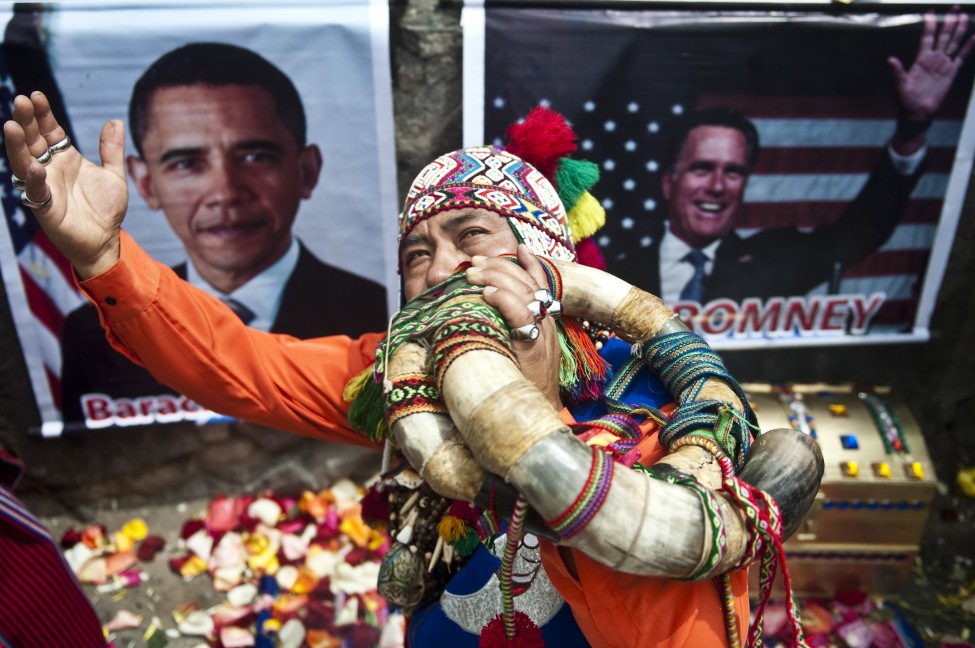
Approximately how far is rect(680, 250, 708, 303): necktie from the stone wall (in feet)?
1.81

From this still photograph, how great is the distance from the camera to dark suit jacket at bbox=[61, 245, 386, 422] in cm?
383

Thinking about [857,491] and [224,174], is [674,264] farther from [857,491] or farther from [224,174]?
[224,174]

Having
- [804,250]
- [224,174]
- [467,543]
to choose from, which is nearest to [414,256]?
[467,543]

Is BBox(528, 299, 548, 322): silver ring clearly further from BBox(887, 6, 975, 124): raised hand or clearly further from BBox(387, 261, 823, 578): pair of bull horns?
BBox(887, 6, 975, 124): raised hand

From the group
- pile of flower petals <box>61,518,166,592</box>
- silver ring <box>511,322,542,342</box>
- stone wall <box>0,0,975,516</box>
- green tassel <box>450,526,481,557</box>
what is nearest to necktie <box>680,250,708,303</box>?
stone wall <box>0,0,975,516</box>

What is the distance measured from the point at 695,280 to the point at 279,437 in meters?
2.60

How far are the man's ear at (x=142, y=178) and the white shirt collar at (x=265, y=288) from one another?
0.36 m

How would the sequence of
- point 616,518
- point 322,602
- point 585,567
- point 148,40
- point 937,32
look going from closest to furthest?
point 616,518
point 585,567
point 148,40
point 937,32
point 322,602

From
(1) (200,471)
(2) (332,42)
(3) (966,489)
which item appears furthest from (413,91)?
(3) (966,489)

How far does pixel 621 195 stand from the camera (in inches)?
150

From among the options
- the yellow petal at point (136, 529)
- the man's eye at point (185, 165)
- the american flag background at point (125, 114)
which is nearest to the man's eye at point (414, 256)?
the american flag background at point (125, 114)

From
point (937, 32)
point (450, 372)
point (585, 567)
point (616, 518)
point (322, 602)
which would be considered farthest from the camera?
point (322, 602)

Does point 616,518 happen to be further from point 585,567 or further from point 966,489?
point 966,489

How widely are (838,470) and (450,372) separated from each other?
9.86 ft
